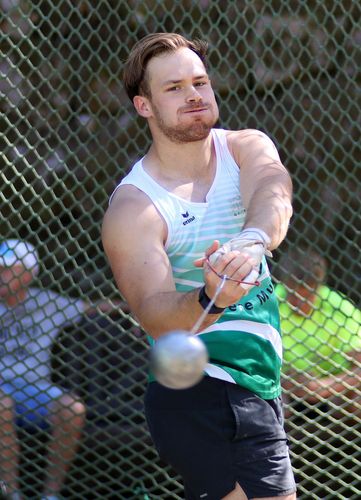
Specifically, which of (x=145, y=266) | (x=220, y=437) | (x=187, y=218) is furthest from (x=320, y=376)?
(x=145, y=266)

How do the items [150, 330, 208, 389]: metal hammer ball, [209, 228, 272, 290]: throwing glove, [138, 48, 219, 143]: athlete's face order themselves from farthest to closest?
[138, 48, 219, 143]: athlete's face → [209, 228, 272, 290]: throwing glove → [150, 330, 208, 389]: metal hammer ball

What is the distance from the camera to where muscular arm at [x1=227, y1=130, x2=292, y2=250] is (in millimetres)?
2295

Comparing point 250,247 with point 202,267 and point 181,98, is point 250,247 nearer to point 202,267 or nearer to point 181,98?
point 202,267

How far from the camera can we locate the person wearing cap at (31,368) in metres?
3.82

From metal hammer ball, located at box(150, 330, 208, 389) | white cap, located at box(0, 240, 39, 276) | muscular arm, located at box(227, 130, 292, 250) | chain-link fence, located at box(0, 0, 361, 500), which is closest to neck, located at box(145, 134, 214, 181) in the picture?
muscular arm, located at box(227, 130, 292, 250)

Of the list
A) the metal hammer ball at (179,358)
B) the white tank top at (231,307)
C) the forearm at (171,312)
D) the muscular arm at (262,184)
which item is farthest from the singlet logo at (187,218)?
the metal hammer ball at (179,358)

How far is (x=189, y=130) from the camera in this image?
8.24ft

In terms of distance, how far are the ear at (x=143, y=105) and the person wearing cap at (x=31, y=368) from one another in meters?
1.38

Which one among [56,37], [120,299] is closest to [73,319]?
[120,299]

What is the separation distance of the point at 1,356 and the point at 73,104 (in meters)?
1.14

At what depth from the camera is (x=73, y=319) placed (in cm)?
391

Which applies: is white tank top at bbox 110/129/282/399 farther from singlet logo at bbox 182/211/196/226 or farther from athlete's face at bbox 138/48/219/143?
athlete's face at bbox 138/48/219/143

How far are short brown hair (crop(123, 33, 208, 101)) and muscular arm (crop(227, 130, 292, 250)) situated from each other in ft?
0.89

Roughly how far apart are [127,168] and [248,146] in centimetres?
158
